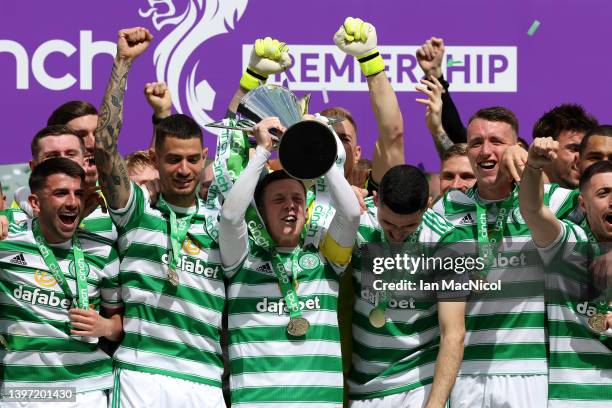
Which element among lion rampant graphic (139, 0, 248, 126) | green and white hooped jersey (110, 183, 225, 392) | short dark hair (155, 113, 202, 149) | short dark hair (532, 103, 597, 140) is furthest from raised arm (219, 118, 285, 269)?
lion rampant graphic (139, 0, 248, 126)

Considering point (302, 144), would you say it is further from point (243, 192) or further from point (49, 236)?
point (49, 236)

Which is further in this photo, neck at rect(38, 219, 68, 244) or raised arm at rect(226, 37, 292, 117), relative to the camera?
raised arm at rect(226, 37, 292, 117)

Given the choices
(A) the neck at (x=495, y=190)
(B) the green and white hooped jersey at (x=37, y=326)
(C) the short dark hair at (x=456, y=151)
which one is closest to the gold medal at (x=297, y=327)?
(B) the green and white hooped jersey at (x=37, y=326)

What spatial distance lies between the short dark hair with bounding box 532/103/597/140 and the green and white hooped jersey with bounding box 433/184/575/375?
966 mm

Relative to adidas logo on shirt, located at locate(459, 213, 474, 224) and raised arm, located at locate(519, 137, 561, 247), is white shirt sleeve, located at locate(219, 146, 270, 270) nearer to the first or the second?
adidas logo on shirt, located at locate(459, 213, 474, 224)

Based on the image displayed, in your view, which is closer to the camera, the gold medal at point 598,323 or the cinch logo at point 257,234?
the gold medal at point 598,323

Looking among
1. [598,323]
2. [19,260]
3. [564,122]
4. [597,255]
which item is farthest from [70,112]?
[598,323]

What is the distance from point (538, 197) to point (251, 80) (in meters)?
1.61

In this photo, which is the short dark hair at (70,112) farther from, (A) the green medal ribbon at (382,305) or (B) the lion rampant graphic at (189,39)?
(A) the green medal ribbon at (382,305)

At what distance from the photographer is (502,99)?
282 inches

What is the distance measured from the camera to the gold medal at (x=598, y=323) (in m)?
5.08

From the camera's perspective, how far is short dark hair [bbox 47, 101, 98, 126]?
622cm

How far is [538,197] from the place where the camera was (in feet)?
16.1

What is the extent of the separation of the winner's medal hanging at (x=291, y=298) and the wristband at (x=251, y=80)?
0.97 m
